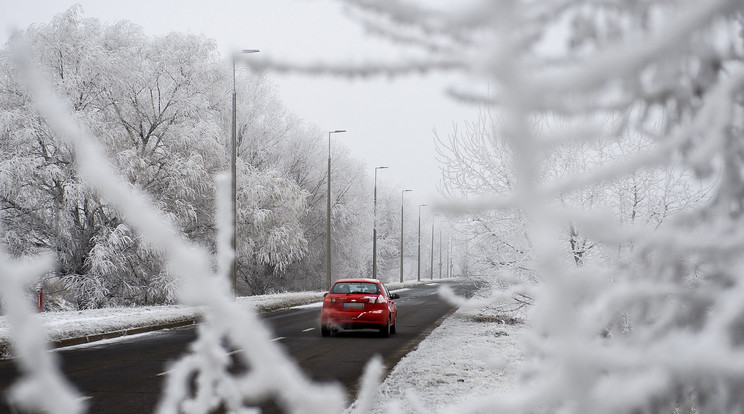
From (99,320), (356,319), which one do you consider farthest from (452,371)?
(99,320)

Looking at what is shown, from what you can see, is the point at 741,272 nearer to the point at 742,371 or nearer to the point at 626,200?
the point at 742,371

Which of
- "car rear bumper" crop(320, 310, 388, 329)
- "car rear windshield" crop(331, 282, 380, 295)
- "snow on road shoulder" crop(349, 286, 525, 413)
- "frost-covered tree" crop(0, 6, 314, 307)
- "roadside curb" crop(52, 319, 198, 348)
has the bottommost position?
"roadside curb" crop(52, 319, 198, 348)

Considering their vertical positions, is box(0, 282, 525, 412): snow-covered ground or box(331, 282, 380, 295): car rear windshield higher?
box(331, 282, 380, 295): car rear windshield

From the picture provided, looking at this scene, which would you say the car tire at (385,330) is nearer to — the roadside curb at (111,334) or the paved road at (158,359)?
the paved road at (158,359)

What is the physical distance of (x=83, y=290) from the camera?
2106 centimetres

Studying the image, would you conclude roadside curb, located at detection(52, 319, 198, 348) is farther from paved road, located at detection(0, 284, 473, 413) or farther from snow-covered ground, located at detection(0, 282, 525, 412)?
Answer: paved road, located at detection(0, 284, 473, 413)

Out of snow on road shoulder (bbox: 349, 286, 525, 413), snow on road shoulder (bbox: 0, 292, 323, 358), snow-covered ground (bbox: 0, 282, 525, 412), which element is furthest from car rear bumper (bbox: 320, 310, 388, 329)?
snow on road shoulder (bbox: 0, 292, 323, 358)

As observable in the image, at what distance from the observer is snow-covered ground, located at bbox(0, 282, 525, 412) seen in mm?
6883

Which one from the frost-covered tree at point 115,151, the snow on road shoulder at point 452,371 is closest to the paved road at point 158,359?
the snow on road shoulder at point 452,371

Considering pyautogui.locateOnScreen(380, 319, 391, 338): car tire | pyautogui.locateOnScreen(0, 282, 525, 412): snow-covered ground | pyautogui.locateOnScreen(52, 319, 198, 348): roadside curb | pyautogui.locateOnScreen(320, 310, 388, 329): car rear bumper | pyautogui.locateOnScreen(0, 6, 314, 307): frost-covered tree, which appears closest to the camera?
pyautogui.locateOnScreen(0, 282, 525, 412): snow-covered ground

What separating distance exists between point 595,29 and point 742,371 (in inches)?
27.2

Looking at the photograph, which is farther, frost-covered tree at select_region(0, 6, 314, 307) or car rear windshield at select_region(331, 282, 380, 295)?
frost-covered tree at select_region(0, 6, 314, 307)

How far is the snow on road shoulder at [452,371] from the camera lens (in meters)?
7.02

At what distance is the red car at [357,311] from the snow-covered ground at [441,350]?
4.58 feet
